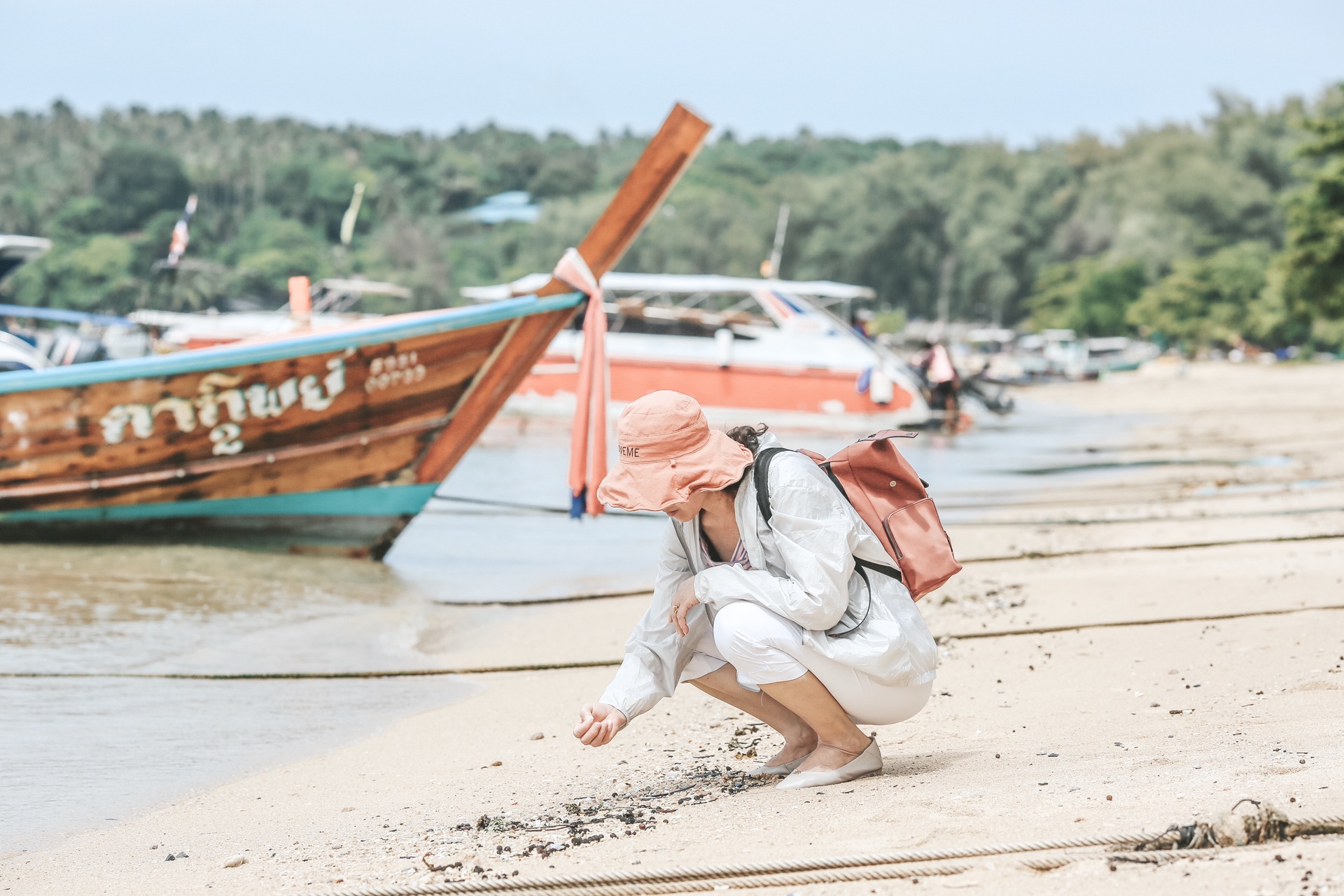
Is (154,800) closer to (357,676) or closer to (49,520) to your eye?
(357,676)

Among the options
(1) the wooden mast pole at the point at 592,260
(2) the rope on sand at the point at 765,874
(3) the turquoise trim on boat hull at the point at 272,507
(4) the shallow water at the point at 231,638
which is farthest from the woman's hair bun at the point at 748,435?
(3) the turquoise trim on boat hull at the point at 272,507

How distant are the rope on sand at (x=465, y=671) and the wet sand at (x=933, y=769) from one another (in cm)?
3

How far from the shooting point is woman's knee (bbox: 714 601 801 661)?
9.69 feet

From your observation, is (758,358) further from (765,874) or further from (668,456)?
(765,874)

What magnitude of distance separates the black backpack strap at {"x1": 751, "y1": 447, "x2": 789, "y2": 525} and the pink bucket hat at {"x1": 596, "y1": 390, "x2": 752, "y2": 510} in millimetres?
26

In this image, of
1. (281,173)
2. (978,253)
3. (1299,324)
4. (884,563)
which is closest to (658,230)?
(978,253)

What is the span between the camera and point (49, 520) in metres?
8.29

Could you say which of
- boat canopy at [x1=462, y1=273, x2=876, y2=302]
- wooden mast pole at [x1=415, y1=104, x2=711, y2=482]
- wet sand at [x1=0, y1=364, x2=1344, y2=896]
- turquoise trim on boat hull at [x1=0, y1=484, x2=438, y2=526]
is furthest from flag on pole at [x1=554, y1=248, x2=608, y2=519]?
boat canopy at [x1=462, y1=273, x2=876, y2=302]

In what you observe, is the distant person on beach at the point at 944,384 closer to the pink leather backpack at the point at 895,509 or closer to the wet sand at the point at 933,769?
the wet sand at the point at 933,769

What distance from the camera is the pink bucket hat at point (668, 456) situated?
2.89 meters

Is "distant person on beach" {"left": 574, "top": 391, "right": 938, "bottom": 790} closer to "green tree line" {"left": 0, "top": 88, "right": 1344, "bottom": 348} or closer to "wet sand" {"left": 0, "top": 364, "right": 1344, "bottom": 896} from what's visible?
"wet sand" {"left": 0, "top": 364, "right": 1344, "bottom": 896}

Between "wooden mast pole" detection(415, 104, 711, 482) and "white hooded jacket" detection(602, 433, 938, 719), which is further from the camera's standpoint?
"wooden mast pole" detection(415, 104, 711, 482)

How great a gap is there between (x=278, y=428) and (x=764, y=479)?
5.89m

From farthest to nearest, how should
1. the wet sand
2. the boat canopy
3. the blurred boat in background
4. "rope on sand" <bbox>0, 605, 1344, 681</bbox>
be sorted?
the boat canopy < the blurred boat in background < "rope on sand" <bbox>0, 605, 1344, 681</bbox> < the wet sand
